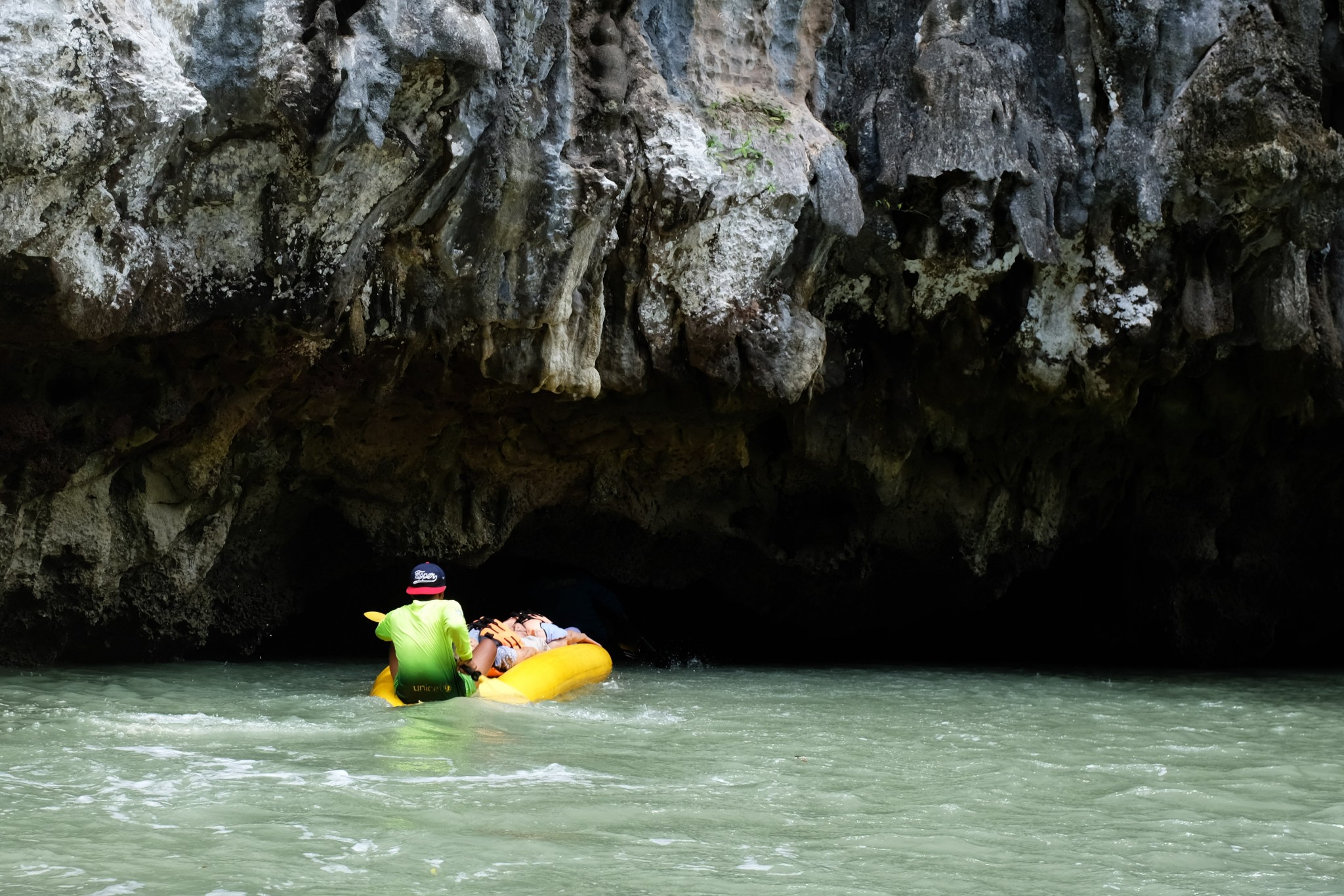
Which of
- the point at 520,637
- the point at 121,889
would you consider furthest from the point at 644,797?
the point at 520,637

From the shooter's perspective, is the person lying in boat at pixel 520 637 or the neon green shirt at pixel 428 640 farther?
the person lying in boat at pixel 520 637

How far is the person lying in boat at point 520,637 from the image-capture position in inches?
333

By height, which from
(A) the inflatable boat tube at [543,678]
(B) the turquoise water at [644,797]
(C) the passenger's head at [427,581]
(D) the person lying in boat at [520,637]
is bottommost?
(B) the turquoise water at [644,797]

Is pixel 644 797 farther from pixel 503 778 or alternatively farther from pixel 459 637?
pixel 459 637

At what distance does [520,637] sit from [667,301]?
244 centimetres

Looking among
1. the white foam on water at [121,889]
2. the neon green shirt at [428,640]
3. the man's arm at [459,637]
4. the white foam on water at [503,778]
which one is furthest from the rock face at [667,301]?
the white foam on water at [121,889]

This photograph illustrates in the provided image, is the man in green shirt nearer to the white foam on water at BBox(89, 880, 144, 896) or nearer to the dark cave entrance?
the dark cave entrance

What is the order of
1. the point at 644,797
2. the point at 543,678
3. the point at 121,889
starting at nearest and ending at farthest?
the point at 121,889 < the point at 644,797 < the point at 543,678

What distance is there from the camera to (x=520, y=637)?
8.84 metres

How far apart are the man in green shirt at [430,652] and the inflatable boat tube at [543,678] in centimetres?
11

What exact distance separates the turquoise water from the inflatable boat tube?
24 centimetres

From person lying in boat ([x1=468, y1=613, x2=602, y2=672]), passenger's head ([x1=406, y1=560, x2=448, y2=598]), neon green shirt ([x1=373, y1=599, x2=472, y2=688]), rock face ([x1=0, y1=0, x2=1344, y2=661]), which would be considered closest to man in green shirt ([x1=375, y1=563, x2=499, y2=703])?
neon green shirt ([x1=373, y1=599, x2=472, y2=688])

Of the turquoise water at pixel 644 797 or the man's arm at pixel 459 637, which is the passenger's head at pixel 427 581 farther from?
the turquoise water at pixel 644 797

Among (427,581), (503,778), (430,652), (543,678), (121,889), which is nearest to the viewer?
(121,889)
